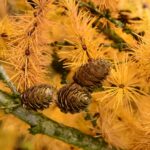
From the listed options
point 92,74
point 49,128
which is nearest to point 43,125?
point 49,128

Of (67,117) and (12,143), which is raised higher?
(67,117)

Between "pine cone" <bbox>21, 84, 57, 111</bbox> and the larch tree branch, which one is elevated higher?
"pine cone" <bbox>21, 84, 57, 111</bbox>

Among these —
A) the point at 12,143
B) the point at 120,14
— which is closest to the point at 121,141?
the point at 120,14

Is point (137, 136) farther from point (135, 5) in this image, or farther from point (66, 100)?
point (135, 5)

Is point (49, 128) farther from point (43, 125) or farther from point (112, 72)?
point (112, 72)

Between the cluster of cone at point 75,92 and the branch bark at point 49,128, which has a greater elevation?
the cluster of cone at point 75,92

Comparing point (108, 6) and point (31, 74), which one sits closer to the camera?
point (31, 74)
